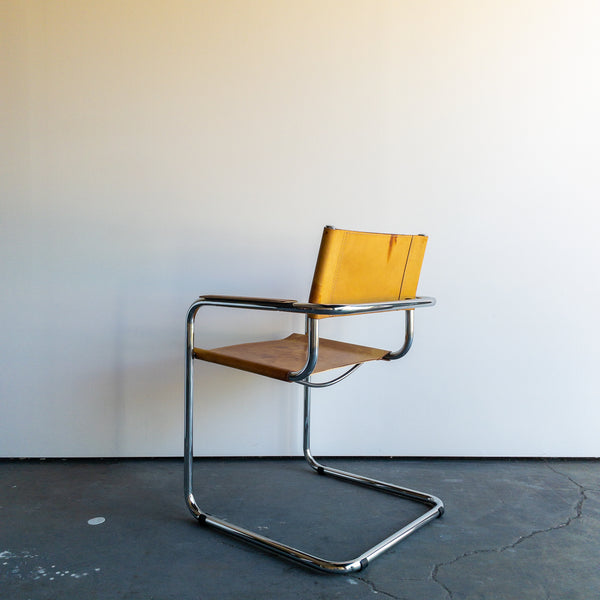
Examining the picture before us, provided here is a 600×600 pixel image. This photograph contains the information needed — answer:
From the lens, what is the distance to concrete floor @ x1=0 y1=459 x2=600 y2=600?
130 centimetres

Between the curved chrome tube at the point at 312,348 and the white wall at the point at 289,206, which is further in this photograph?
the white wall at the point at 289,206

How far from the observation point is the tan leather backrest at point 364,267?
4.18 ft

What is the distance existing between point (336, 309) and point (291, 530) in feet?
2.45

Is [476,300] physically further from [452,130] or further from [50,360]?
[50,360]

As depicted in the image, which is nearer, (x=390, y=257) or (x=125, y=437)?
(x=390, y=257)

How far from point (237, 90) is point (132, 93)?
1.37ft

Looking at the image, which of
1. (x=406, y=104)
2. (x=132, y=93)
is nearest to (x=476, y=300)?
(x=406, y=104)

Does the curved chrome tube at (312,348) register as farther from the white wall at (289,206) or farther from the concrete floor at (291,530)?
the white wall at (289,206)

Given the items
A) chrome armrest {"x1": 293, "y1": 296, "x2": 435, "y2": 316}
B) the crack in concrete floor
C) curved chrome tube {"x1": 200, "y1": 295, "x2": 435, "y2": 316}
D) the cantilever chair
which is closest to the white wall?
the crack in concrete floor

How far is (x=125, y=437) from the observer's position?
218cm

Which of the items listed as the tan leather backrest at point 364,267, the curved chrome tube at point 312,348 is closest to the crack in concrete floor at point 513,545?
the curved chrome tube at point 312,348

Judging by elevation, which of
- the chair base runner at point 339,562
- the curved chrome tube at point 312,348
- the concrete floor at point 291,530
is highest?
the curved chrome tube at point 312,348

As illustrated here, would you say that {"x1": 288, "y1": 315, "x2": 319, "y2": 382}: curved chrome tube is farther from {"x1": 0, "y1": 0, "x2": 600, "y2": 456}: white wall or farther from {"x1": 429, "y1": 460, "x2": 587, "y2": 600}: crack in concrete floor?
{"x1": 0, "y1": 0, "x2": 600, "y2": 456}: white wall

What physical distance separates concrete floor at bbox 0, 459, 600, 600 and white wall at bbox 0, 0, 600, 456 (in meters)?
0.16
